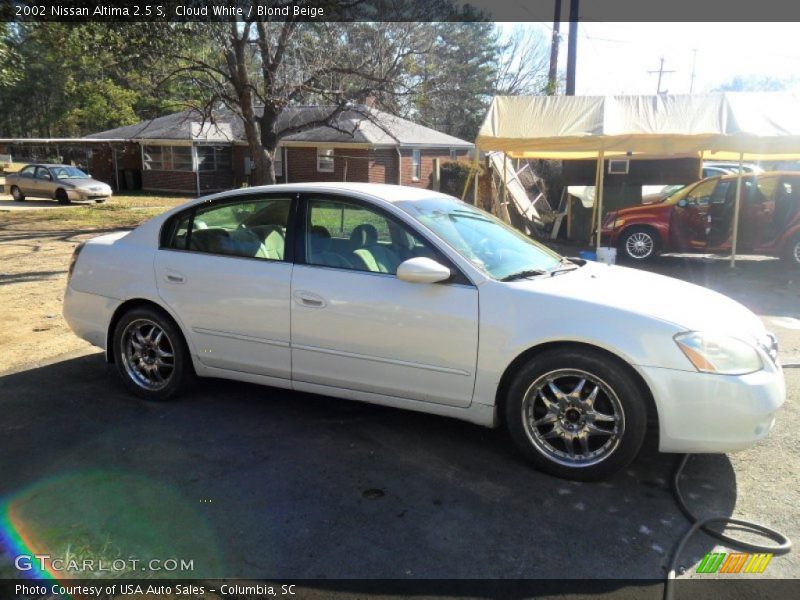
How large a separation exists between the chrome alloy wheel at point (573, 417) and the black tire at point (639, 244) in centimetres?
960

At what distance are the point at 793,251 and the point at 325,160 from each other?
20.8m

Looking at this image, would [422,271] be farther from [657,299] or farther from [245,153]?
[245,153]

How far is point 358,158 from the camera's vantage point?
2747 cm

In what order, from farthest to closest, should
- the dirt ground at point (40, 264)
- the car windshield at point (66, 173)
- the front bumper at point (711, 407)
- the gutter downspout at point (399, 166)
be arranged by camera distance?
1. the gutter downspout at point (399, 166)
2. the car windshield at point (66, 173)
3. the dirt ground at point (40, 264)
4. the front bumper at point (711, 407)

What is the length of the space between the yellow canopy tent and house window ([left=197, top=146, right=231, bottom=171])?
64.9 ft

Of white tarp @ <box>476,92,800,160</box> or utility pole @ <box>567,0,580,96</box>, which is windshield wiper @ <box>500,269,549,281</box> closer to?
white tarp @ <box>476,92,800,160</box>

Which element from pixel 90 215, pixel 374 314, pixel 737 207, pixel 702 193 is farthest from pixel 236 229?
pixel 90 215

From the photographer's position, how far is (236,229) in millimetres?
4715

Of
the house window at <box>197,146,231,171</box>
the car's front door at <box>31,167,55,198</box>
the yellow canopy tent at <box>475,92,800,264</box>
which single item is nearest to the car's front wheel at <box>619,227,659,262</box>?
the yellow canopy tent at <box>475,92,800,264</box>

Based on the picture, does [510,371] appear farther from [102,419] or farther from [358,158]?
[358,158]

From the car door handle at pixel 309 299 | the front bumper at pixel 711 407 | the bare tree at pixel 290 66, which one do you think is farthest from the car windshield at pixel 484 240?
the bare tree at pixel 290 66

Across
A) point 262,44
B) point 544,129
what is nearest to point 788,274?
point 544,129

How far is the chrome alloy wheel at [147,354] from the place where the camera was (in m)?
4.84

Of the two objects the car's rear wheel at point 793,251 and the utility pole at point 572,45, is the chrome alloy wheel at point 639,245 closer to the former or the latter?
the car's rear wheel at point 793,251
